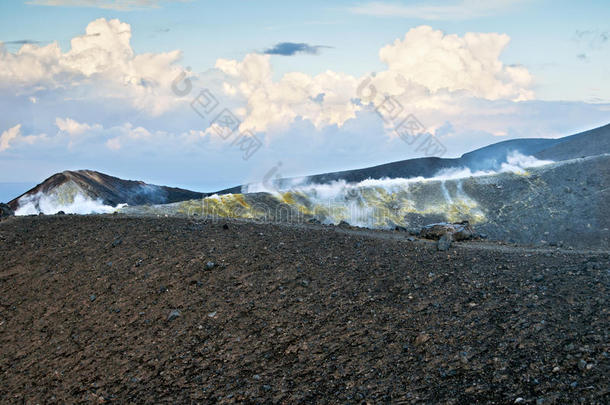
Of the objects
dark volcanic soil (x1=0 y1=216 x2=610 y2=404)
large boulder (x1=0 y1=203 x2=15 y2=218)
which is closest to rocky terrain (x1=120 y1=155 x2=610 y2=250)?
large boulder (x1=0 y1=203 x2=15 y2=218)

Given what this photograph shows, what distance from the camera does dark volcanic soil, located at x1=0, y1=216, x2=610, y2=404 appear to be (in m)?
7.73

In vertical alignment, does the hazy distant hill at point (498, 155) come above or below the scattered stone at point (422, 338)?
above

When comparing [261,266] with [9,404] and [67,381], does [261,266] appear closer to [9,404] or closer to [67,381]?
[67,381]

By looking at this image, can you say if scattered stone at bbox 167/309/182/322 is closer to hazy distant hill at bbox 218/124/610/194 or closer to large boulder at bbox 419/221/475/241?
large boulder at bbox 419/221/475/241

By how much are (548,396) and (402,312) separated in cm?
312

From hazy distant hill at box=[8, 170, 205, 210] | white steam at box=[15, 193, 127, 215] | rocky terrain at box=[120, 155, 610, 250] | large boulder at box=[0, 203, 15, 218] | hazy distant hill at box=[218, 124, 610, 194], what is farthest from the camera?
hazy distant hill at box=[218, 124, 610, 194]

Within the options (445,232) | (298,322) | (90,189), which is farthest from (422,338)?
(90,189)

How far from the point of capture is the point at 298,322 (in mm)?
9688

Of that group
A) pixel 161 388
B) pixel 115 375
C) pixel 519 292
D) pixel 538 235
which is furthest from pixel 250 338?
pixel 538 235

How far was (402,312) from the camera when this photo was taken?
31.5 ft

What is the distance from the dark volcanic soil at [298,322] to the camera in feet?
25.3

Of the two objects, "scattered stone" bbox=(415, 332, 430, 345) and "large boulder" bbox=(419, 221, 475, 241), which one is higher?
"large boulder" bbox=(419, 221, 475, 241)

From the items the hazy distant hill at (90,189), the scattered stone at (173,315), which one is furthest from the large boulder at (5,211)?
the hazy distant hill at (90,189)

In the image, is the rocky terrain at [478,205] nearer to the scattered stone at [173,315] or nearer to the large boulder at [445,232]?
the large boulder at [445,232]
